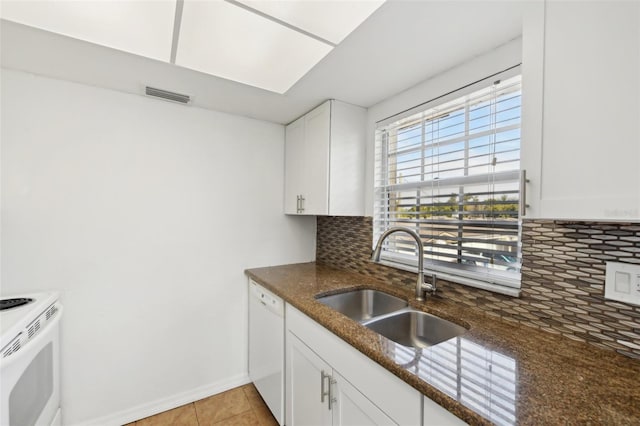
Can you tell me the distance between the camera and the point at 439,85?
5.12ft

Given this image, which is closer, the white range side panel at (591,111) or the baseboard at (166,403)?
the white range side panel at (591,111)

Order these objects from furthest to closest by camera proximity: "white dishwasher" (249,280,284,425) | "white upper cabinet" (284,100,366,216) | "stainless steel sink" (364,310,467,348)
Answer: "white upper cabinet" (284,100,366,216)
"white dishwasher" (249,280,284,425)
"stainless steel sink" (364,310,467,348)

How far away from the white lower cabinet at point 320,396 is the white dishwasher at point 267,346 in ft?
0.39

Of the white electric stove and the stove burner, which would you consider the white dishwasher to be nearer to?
the white electric stove

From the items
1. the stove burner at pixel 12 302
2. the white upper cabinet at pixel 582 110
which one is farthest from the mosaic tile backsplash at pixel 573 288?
the stove burner at pixel 12 302

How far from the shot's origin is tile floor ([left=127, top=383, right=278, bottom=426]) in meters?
1.79

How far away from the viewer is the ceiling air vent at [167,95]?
1764 mm

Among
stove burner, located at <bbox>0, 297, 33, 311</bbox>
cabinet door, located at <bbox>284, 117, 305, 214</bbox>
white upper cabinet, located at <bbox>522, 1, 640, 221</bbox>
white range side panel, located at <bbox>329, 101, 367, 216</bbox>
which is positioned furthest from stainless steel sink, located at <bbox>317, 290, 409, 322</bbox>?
stove burner, located at <bbox>0, 297, 33, 311</bbox>

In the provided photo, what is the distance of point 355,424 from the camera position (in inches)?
41.3

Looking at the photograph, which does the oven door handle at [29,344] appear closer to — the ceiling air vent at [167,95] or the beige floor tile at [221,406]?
the beige floor tile at [221,406]

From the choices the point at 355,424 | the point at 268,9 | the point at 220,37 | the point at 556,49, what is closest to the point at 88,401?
the point at 355,424

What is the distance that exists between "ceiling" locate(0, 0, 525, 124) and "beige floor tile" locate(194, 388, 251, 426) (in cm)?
221

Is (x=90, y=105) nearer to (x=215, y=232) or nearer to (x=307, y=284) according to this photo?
(x=215, y=232)

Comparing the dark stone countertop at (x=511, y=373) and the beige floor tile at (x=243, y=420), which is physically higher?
the dark stone countertop at (x=511, y=373)
